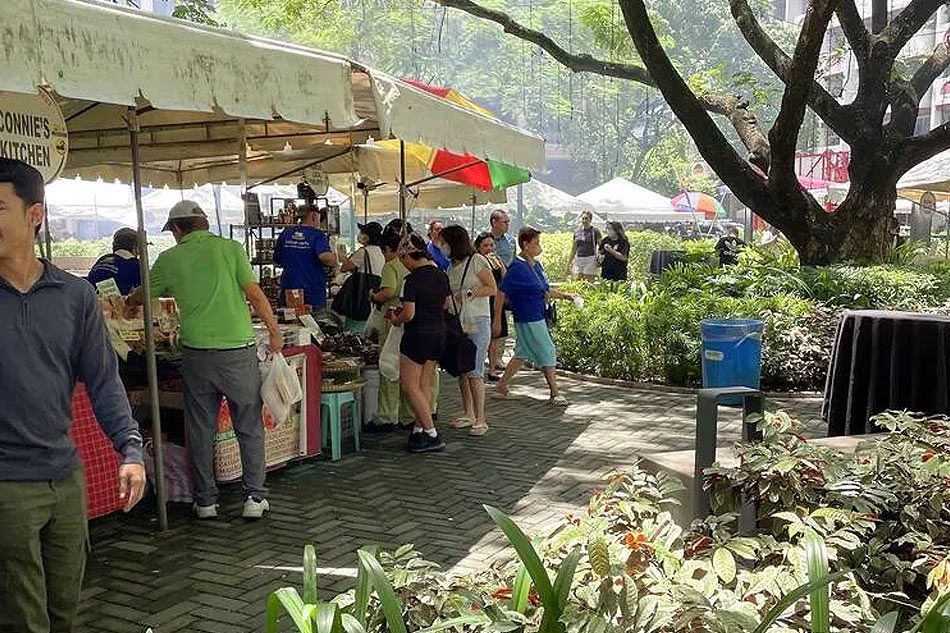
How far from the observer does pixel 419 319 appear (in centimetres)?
710

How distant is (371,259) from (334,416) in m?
2.32

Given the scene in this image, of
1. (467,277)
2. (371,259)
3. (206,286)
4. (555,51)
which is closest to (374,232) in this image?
(371,259)

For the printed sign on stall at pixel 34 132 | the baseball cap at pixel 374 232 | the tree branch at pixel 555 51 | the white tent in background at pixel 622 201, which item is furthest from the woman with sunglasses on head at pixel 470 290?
the white tent in background at pixel 622 201

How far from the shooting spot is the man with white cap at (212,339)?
552cm

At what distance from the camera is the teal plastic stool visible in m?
7.07

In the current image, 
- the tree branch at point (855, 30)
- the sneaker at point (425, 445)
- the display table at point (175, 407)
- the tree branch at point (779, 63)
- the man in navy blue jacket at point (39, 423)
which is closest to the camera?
the man in navy blue jacket at point (39, 423)

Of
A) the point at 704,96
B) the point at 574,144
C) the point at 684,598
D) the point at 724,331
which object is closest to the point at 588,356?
the point at 724,331

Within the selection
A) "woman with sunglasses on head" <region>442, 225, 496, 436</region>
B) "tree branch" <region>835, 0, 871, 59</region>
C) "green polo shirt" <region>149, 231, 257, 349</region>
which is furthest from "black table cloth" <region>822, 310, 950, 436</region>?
"tree branch" <region>835, 0, 871, 59</region>

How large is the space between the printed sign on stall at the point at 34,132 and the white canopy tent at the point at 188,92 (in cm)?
43

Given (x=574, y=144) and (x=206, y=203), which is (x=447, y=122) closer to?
(x=206, y=203)

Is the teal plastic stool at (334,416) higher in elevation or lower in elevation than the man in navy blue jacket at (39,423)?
lower

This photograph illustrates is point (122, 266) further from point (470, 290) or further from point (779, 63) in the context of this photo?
point (779, 63)

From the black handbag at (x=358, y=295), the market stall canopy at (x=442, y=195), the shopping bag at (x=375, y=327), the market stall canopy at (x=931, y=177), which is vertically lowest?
the shopping bag at (x=375, y=327)

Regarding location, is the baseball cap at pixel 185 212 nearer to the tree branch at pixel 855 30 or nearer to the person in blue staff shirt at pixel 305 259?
the person in blue staff shirt at pixel 305 259
